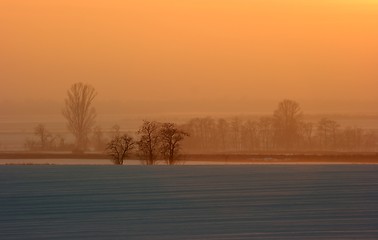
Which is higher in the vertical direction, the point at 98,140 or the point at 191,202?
the point at 98,140

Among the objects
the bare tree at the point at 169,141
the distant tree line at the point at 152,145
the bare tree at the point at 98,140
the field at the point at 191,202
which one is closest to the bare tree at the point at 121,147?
the distant tree line at the point at 152,145

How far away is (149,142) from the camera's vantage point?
2625cm

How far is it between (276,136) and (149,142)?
548 inches

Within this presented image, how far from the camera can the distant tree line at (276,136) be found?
38.5 m

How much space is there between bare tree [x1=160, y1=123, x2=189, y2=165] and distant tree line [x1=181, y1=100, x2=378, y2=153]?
35.0 ft

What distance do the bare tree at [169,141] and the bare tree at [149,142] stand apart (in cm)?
25

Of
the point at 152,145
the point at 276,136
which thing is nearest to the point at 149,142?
the point at 152,145

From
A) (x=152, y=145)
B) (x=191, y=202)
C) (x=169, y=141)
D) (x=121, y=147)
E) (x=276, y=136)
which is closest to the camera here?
(x=191, y=202)

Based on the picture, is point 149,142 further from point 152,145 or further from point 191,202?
point 191,202

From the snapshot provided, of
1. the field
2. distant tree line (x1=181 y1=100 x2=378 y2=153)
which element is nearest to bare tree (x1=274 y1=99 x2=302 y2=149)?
distant tree line (x1=181 y1=100 x2=378 y2=153)

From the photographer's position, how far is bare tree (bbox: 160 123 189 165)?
2602cm

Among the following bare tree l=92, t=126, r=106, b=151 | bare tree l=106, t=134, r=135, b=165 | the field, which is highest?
bare tree l=92, t=126, r=106, b=151

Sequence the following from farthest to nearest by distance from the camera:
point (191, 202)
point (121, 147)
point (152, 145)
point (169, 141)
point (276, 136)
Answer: point (276, 136)
point (121, 147)
point (152, 145)
point (169, 141)
point (191, 202)

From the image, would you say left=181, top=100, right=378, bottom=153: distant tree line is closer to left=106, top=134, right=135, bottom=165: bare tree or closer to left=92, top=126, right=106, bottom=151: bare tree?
left=92, top=126, right=106, bottom=151: bare tree
